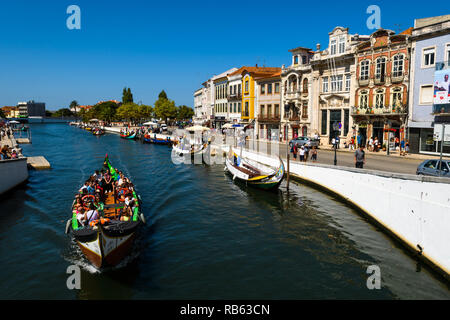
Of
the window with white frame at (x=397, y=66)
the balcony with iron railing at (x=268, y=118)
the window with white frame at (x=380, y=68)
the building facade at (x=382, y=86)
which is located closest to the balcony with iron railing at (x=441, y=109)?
the building facade at (x=382, y=86)

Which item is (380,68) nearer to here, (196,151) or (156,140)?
(196,151)

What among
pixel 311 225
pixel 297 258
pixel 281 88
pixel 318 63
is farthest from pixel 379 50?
pixel 297 258

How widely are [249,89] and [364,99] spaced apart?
24301 mm

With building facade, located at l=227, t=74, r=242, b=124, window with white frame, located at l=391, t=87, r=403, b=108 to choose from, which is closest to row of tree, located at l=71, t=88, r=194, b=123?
→ building facade, located at l=227, t=74, r=242, b=124

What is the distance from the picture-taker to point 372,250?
15188 millimetres

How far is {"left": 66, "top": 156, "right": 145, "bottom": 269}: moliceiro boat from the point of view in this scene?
12.2 meters

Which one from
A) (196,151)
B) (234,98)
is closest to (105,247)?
(196,151)

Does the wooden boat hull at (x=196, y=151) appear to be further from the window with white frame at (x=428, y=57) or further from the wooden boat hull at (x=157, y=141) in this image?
the window with white frame at (x=428, y=57)

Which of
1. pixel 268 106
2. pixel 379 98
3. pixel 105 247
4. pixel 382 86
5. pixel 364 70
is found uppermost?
pixel 364 70

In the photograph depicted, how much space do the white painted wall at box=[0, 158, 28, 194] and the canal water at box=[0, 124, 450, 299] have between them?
3.20 ft

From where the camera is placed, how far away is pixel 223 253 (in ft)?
49.4

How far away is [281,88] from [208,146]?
15.3 meters

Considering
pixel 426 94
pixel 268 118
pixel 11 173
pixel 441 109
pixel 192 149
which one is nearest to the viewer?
pixel 11 173
